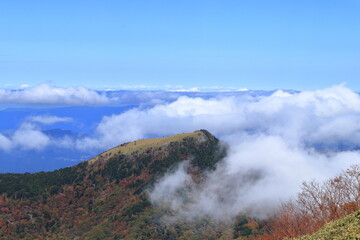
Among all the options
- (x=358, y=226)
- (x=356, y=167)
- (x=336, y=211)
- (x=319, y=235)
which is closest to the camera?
(x=358, y=226)

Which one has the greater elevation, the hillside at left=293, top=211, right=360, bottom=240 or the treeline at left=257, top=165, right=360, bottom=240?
the hillside at left=293, top=211, right=360, bottom=240

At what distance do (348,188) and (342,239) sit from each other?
2913 inches

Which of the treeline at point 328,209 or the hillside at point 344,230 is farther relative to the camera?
the treeline at point 328,209

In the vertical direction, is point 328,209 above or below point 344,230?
below

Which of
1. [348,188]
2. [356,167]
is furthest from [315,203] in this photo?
[356,167]

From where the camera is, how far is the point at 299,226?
11094 cm

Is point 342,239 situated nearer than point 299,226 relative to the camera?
Yes

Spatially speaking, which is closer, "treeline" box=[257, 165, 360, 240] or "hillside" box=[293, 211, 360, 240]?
"hillside" box=[293, 211, 360, 240]

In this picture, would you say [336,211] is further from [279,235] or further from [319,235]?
[319,235]

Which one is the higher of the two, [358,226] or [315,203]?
[358,226]

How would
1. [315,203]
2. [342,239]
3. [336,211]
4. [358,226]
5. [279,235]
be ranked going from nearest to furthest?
[342,239] → [358,226] → [336,211] → [279,235] → [315,203]

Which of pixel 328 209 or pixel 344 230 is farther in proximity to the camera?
pixel 328 209

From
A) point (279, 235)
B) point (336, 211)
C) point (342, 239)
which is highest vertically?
point (342, 239)

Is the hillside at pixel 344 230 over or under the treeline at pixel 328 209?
over
